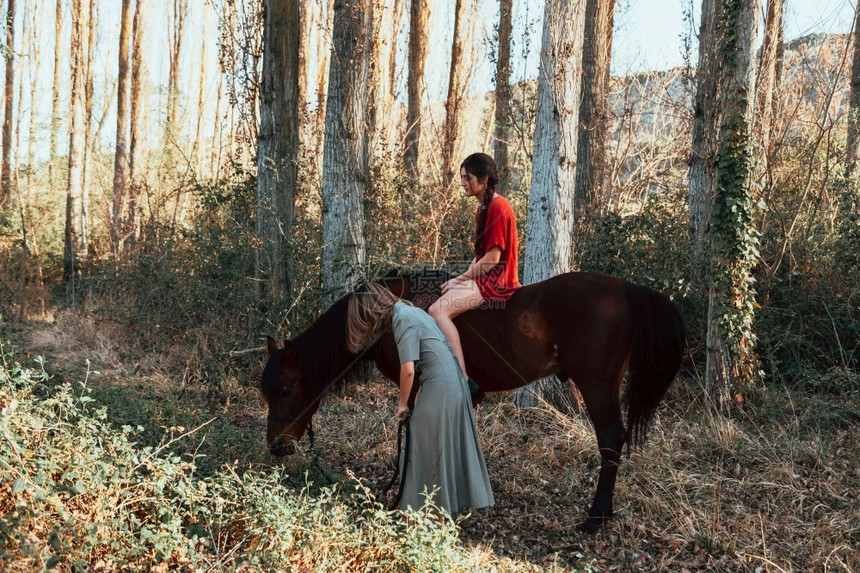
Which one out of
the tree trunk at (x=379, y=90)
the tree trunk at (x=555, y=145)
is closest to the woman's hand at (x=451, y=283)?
the tree trunk at (x=555, y=145)

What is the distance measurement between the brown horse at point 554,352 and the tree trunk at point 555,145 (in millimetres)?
1936

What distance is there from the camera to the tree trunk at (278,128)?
8148 mm

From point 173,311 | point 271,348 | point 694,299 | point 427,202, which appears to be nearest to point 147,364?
point 173,311

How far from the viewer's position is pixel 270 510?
11.3 feet

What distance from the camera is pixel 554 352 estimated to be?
490 centimetres

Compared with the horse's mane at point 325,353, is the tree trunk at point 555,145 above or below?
above

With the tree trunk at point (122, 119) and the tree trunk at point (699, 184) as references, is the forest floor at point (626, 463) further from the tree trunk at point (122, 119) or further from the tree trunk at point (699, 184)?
the tree trunk at point (122, 119)

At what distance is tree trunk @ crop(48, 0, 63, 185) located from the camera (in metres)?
19.0

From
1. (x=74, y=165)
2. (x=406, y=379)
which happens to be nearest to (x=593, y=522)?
(x=406, y=379)

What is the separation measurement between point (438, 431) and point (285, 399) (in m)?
1.29

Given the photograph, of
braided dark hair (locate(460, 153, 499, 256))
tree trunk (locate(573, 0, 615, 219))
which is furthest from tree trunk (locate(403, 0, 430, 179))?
braided dark hair (locate(460, 153, 499, 256))

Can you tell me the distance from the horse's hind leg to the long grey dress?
31.9 inches

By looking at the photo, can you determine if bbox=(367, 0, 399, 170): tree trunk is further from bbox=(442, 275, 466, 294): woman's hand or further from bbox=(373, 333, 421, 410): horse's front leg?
bbox=(373, 333, 421, 410): horse's front leg

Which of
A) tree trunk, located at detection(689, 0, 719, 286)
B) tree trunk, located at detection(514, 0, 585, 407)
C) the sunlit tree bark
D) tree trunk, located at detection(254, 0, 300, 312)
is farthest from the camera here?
the sunlit tree bark
